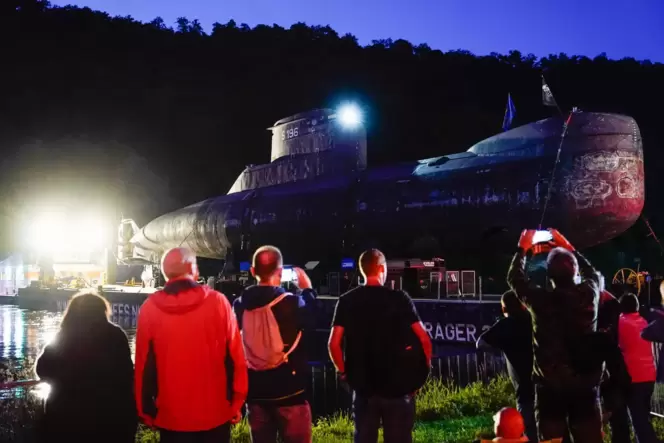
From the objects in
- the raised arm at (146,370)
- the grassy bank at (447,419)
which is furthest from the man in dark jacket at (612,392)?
the raised arm at (146,370)

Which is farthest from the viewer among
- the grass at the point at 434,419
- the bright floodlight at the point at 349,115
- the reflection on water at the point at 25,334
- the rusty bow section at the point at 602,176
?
the bright floodlight at the point at 349,115

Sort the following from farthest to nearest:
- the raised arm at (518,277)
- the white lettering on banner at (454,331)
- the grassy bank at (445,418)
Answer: the white lettering on banner at (454,331)
the grassy bank at (445,418)
the raised arm at (518,277)

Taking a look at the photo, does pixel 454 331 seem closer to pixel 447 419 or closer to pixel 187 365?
pixel 447 419

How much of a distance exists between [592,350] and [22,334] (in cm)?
2193

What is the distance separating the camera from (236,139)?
3425 inches

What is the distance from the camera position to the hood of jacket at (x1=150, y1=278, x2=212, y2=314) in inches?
156

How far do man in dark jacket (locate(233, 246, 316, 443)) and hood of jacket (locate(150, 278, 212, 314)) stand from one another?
25.7 inches

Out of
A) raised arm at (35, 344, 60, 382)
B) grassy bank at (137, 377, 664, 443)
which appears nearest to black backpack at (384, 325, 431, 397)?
raised arm at (35, 344, 60, 382)

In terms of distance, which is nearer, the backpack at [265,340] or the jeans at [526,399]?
the backpack at [265,340]

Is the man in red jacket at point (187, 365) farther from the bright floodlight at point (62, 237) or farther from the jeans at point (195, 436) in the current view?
the bright floodlight at point (62, 237)

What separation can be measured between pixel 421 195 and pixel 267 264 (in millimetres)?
19201

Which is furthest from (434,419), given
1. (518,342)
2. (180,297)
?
(180,297)

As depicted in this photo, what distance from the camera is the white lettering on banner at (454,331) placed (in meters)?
16.9

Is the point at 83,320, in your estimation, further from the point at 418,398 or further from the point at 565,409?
the point at 418,398
